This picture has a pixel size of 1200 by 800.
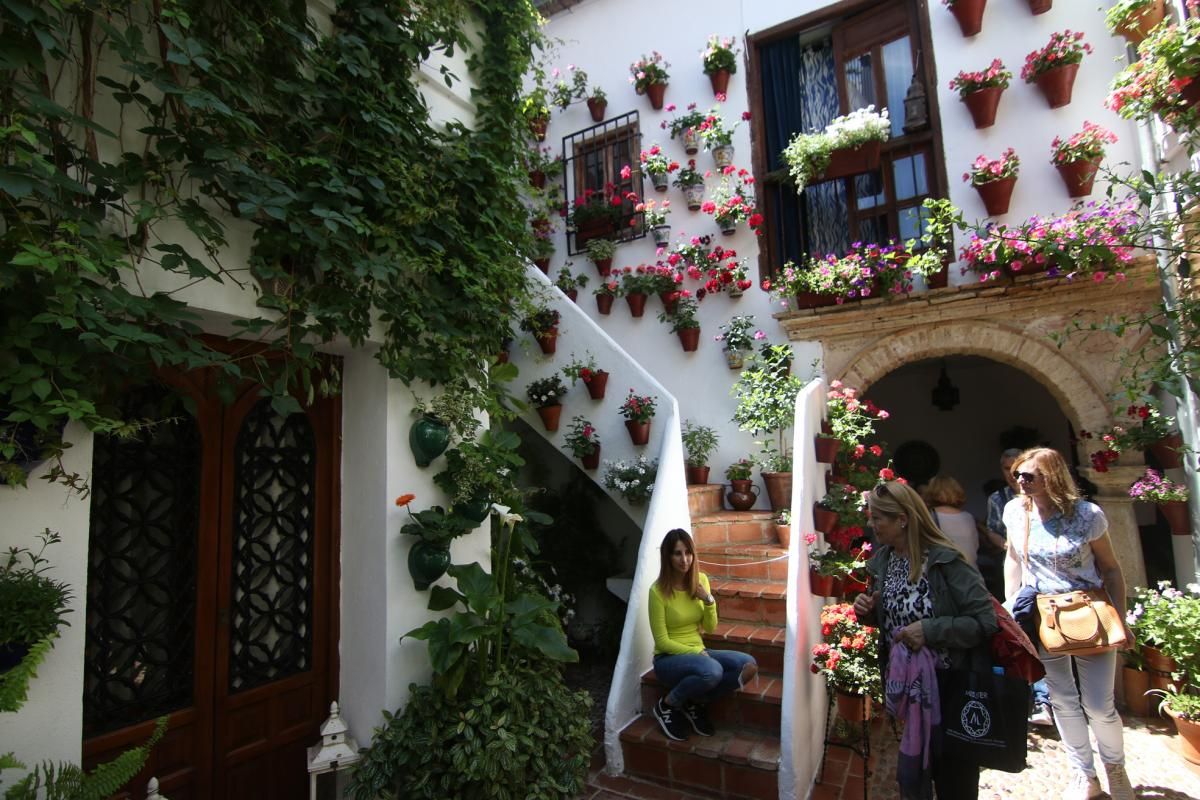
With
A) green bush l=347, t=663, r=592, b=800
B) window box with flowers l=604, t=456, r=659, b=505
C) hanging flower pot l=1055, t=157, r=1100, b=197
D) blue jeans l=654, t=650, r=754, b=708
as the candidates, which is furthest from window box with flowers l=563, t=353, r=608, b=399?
hanging flower pot l=1055, t=157, r=1100, b=197

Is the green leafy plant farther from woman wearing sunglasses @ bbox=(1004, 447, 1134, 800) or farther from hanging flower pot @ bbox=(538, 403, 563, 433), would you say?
woman wearing sunglasses @ bbox=(1004, 447, 1134, 800)

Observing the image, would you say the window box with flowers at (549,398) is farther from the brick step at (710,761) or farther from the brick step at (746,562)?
the brick step at (710,761)

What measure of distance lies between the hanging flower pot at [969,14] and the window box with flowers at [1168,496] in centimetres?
418

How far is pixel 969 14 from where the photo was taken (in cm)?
569

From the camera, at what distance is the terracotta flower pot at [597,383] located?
577 centimetres

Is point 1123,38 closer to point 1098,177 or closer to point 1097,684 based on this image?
point 1098,177

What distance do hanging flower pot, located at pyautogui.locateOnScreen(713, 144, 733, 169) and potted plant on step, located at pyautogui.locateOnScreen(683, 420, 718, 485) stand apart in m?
2.93

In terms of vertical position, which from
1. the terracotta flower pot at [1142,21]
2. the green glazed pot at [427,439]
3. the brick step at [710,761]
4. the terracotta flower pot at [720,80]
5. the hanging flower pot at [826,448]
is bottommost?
the brick step at [710,761]

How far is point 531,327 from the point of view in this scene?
19.9 ft

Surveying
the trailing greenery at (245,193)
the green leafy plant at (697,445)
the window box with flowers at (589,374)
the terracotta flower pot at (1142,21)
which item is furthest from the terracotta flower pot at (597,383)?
the terracotta flower pot at (1142,21)

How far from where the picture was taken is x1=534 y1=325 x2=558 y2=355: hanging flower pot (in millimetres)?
5977


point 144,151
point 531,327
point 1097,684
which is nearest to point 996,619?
point 1097,684

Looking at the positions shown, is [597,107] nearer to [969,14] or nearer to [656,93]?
[656,93]

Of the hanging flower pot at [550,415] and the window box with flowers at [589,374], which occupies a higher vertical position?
the window box with flowers at [589,374]
